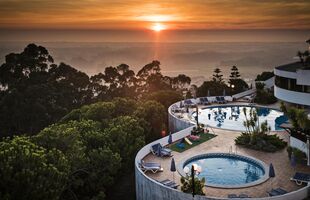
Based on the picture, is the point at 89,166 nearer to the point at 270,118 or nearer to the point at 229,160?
the point at 229,160

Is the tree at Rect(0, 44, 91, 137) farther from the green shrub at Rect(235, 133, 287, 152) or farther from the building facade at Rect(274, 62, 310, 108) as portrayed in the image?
the building facade at Rect(274, 62, 310, 108)

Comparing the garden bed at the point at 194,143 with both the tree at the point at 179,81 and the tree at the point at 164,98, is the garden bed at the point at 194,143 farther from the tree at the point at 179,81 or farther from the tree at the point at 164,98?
the tree at the point at 179,81

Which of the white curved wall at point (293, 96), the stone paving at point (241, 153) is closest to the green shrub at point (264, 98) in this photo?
the white curved wall at point (293, 96)

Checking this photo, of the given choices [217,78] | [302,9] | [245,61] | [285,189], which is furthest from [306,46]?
[245,61]

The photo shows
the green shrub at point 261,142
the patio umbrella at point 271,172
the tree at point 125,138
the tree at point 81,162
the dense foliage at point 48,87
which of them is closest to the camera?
the patio umbrella at point 271,172

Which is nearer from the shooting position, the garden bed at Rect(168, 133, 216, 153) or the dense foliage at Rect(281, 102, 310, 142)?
the dense foliage at Rect(281, 102, 310, 142)

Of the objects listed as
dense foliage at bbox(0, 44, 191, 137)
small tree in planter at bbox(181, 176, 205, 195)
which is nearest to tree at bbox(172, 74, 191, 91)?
dense foliage at bbox(0, 44, 191, 137)
